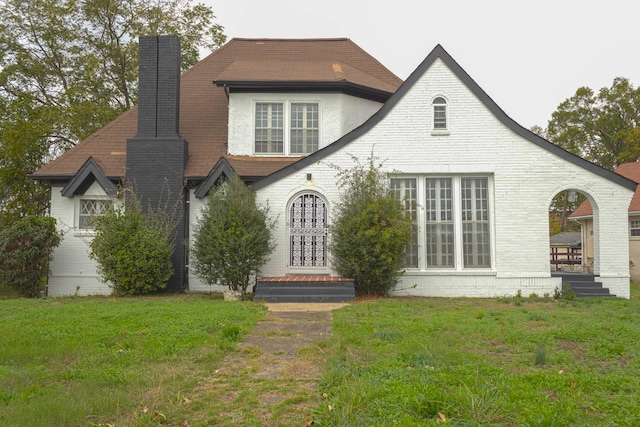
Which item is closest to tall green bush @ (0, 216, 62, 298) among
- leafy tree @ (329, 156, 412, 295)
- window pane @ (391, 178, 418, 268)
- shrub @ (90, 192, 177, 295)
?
shrub @ (90, 192, 177, 295)

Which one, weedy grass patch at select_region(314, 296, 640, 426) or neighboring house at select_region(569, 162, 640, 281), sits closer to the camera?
weedy grass patch at select_region(314, 296, 640, 426)

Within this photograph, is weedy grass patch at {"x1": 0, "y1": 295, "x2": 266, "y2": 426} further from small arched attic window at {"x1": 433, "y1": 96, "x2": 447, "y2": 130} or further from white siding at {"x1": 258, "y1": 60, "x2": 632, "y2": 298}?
small arched attic window at {"x1": 433, "y1": 96, "x2": 447, "y2": 130}

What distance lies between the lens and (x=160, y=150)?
14.7 meters

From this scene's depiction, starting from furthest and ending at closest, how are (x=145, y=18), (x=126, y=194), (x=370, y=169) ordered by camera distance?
(x=145, y=18), (x=126, y=194), (x=370, y=169)

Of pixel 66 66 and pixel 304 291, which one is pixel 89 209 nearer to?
pixel 304 291

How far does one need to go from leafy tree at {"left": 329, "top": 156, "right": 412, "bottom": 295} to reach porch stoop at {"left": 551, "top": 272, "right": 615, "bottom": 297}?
4606mm

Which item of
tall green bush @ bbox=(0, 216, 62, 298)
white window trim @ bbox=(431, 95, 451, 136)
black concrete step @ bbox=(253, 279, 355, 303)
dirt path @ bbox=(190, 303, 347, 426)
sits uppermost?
white window trim @ bbox=(431, 95, 451, 136)

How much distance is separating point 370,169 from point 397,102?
6.88 ft

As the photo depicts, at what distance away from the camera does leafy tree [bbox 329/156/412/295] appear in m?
12.1

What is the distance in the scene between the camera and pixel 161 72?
15.1 metres

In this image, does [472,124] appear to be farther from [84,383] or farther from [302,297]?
[84,383]

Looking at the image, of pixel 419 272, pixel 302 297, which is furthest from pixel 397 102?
Result: pixel 302 297

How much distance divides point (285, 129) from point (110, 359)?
10574 mm

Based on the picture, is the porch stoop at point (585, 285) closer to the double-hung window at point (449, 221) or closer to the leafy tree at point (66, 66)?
the double-hung window at point (449, 221)
